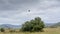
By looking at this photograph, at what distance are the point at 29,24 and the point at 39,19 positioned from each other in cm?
511

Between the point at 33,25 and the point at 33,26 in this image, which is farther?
the point at 33,25

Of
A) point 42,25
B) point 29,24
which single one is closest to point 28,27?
point 29,24

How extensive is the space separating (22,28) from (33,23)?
375 centimetres

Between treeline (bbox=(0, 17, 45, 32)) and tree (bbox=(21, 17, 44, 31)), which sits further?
tree (bbox=(21, 17, 44, 31))

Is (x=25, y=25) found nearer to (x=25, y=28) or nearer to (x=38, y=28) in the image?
(x=25, y=28)

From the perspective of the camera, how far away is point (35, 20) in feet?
189

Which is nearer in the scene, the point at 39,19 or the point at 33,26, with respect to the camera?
the point at 33,26

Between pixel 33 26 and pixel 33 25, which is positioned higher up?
pixel 33 25

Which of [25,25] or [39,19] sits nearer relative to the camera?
[25,25]

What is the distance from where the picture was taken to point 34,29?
5412 centimetres

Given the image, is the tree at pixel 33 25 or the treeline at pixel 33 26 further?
the tree at pixel 33 25

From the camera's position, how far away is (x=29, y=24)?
54.1 meters

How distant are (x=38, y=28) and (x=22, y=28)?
498cm

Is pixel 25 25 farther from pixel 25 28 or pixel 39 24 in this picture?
pixel 39 24
